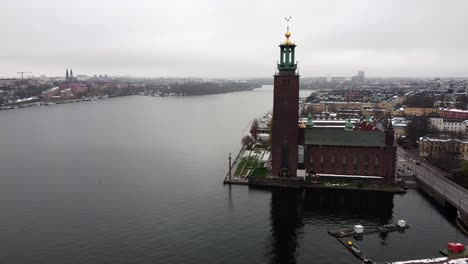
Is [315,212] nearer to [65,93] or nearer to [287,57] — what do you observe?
[287,57]

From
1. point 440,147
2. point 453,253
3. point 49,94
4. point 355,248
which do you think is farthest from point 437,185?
point 49,94

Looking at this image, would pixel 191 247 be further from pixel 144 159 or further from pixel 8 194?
pixel 144 159

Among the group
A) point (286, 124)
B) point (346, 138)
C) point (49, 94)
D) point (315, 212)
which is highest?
point (49, 94)

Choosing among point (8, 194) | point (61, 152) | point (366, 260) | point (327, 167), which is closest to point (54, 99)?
point (61, 152)

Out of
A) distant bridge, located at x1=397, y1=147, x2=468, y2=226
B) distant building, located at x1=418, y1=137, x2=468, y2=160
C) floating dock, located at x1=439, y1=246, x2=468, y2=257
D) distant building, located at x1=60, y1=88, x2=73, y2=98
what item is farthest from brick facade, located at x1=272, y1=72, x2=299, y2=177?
distant building, located at x1=60, y1=88, x2=73, y2=98

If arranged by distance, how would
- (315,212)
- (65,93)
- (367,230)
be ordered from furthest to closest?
1. (65,93)
2. (315,212)
3. (367,230)

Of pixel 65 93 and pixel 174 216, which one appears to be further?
pixel 65 93

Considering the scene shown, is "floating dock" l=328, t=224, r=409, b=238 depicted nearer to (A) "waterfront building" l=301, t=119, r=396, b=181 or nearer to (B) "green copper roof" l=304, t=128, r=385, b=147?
(A) "waterfront building" l=301, t=119, r=396, b=181
